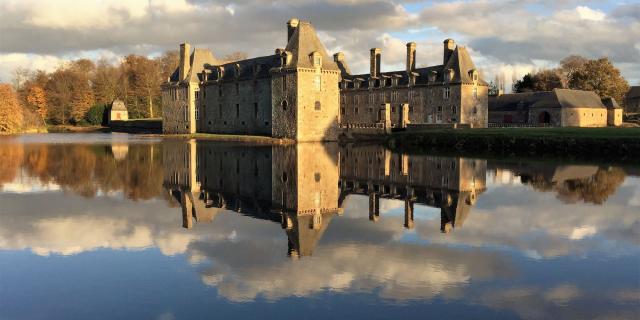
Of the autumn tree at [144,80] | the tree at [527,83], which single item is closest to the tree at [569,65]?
the tree at [527,83]

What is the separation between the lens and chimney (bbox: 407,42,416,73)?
58.4 m

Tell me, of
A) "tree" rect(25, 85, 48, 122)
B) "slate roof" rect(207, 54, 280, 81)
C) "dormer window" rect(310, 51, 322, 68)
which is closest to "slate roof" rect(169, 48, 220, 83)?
"slate roof" rect(207, 54, 280, 81)

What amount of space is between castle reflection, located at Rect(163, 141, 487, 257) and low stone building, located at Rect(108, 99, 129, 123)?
6384 centimetres

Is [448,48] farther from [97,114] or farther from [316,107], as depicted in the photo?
[97,114]

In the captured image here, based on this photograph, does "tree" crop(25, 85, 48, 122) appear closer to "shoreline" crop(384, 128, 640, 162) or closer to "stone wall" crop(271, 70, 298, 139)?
"stone wall" crop(271, 70, 298, 139)

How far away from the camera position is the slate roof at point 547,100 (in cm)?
6138

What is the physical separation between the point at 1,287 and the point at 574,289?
8349 mm

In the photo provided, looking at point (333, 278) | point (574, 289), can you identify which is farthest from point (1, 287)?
point (574, 289)

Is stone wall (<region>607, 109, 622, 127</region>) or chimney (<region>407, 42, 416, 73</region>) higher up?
chimney (<region>407, 42, 416, 73</region>)

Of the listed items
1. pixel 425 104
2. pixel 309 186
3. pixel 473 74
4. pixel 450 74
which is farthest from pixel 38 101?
pixel 309 186

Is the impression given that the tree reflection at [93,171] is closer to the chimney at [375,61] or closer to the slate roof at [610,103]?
the chimney at [375,61]

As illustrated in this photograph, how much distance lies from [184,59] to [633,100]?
77.6 meters

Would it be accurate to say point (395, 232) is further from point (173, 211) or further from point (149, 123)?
point (149, 123)

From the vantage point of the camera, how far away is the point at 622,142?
32.5 meters
